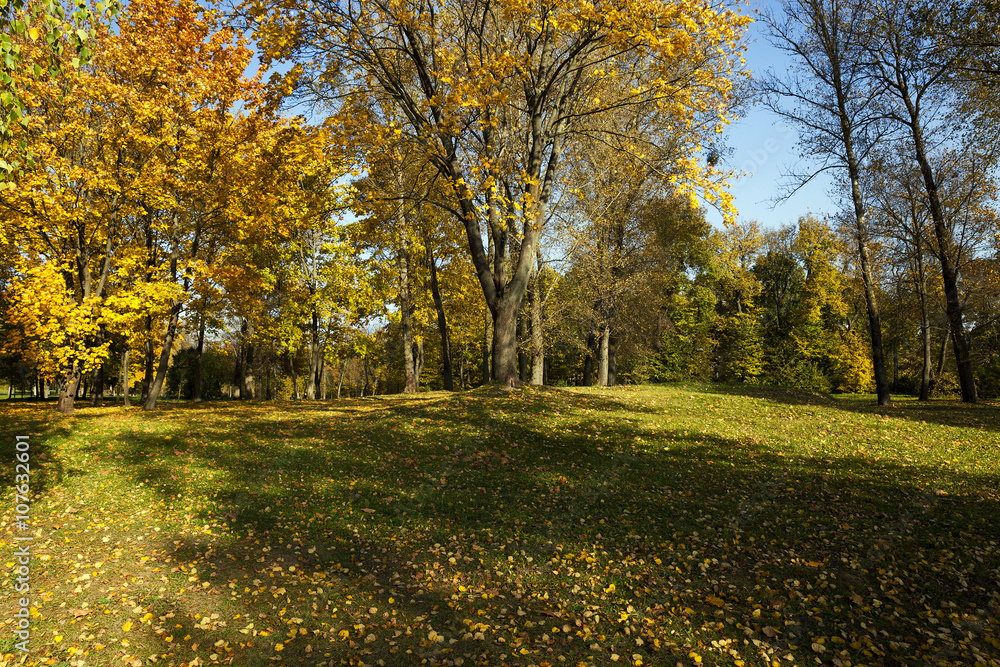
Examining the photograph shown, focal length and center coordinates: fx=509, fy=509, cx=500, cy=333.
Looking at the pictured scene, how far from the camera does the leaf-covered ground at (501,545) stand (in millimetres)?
5527

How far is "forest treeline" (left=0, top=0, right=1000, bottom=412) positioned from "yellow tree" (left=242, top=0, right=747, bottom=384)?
9 centimetres

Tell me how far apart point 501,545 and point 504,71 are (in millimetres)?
10403

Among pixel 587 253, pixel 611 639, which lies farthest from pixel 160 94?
pixel 611 639

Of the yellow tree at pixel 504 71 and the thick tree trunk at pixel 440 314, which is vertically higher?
the yellow tree at pixel 504 71

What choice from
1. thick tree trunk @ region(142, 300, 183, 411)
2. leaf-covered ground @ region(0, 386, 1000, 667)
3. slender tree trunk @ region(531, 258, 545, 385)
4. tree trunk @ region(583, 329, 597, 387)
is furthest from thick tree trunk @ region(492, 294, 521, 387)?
tree trunk @ region(583, 329, 597, 387)

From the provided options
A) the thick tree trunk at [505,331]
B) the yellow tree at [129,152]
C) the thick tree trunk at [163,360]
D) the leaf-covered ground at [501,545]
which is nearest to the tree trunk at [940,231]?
the leaf-covered ground at [501,545]

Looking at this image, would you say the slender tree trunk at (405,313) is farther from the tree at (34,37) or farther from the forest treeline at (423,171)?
the tree at (34,37)

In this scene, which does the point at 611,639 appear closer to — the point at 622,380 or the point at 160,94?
the point at 160,94

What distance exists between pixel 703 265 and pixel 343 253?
3190 cm

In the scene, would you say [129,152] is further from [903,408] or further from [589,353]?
[903,408]

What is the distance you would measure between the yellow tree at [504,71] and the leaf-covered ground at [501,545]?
6.05 metres

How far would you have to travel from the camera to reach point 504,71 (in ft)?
39.7

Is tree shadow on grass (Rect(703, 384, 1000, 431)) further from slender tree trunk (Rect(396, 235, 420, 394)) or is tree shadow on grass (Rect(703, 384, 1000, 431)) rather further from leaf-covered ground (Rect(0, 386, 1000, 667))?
slender tree trunk (Rect(396, 235, 420, 394))

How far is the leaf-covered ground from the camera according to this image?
218 inches
